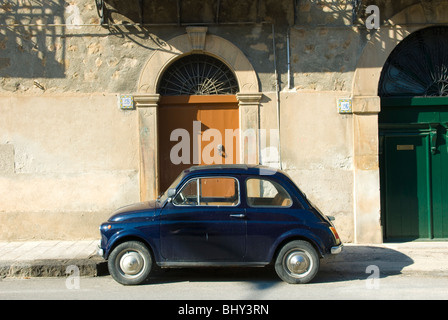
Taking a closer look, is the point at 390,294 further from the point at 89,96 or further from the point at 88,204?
the point at 89,96

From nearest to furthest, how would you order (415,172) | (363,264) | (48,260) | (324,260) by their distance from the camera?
1. (48,260)
2. (363,264)
3. (324,260)
4. (415,172)

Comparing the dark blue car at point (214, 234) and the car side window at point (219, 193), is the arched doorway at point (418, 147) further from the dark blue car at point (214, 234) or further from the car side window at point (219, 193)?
the car side window at point (219, 193)

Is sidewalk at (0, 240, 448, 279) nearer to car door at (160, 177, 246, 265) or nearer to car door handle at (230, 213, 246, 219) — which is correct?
car door at (160, 177, 246, 265)

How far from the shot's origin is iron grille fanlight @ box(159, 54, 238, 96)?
9055mm

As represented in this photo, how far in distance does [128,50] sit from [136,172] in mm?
2363

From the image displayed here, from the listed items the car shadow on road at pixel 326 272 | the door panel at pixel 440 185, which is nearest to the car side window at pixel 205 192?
the car shadow on road at pixel 326 272

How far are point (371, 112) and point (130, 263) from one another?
5.36m

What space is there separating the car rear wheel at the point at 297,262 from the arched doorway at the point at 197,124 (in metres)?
3.16

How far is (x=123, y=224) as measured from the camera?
6090mm

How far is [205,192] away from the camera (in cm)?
622

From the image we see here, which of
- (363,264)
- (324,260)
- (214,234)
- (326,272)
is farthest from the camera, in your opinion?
(324,260)

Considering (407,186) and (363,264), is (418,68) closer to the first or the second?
(407,186)

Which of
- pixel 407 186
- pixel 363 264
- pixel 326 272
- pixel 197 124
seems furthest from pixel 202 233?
pixel 407 186

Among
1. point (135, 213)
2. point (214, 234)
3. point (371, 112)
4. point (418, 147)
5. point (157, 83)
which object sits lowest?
point (214, 234)
